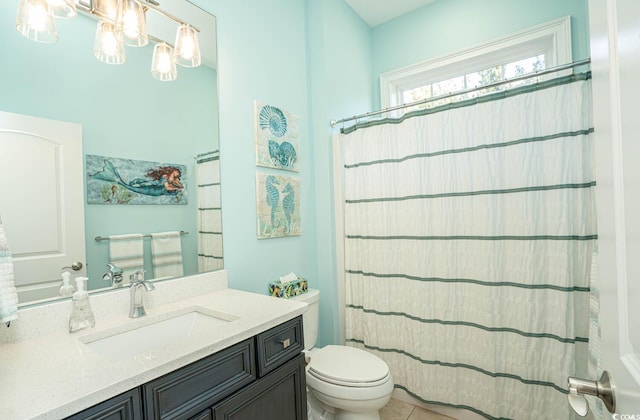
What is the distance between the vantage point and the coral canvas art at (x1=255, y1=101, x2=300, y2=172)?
5.81 feet

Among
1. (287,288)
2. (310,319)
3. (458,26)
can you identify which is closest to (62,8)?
(287,288)

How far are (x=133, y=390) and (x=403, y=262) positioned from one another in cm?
155

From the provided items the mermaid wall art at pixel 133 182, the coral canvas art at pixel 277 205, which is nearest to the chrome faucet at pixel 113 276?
the mermaid wall art at pixel 133 182

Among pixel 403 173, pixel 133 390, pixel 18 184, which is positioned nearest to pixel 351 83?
pixel 403 173

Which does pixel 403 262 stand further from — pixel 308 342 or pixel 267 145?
pixel 267 145

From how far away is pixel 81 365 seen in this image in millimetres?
754

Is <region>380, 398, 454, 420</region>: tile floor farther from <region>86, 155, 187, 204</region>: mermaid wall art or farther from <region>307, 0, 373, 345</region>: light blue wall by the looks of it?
<region>86, 155, 187, 204</region>: mermaid wall art

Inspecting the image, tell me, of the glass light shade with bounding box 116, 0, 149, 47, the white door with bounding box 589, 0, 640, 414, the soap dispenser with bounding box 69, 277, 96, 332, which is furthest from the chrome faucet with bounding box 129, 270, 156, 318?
the white door with bounding box 589, 0, 640, 414

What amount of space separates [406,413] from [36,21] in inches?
100

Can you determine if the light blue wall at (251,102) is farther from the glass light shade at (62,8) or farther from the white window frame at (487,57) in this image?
the white window frame at (487,57)

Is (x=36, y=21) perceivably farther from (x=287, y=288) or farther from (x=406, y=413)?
(x=406, y=413)

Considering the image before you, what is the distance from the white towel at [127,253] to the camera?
1.18 m

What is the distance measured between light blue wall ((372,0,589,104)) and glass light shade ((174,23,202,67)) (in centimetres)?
172

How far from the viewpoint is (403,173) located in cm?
191
